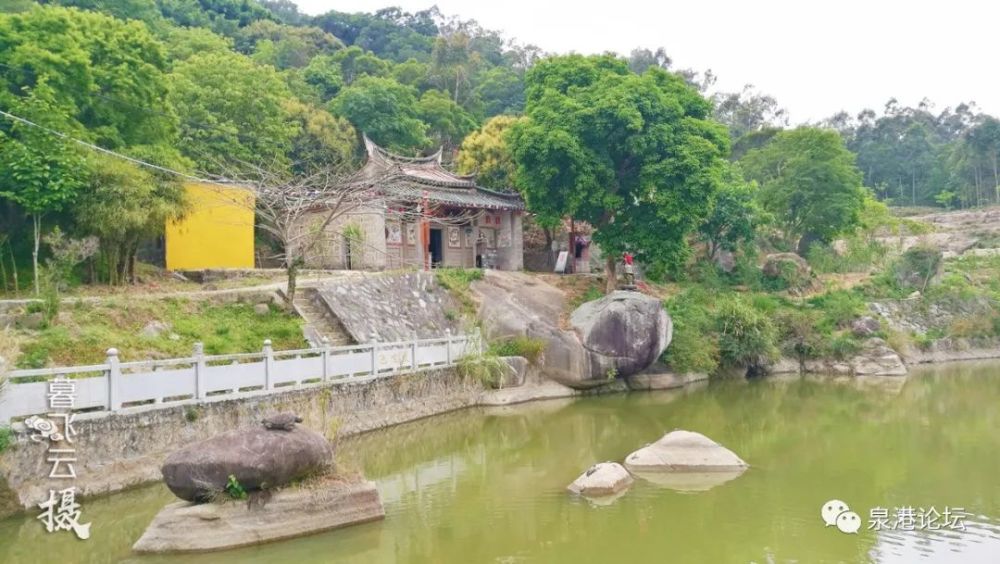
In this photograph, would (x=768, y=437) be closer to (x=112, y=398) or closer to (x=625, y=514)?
(x=625, y=514)

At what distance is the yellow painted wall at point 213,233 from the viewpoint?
2203 cm

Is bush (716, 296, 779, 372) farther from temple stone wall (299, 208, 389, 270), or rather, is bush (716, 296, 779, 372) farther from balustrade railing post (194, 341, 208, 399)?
balustrade railing post (194, 341, 208, 399)

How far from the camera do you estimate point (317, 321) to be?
18.1 meters

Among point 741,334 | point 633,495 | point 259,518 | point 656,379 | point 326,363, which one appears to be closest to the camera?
point 259,518

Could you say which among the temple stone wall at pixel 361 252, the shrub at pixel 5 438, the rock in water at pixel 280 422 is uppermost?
the temple stone wall at pixel 361 252

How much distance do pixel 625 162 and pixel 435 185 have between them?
23.5 ft

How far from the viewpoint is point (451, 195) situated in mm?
28875

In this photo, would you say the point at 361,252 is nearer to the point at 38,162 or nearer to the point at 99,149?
the point at 99,149

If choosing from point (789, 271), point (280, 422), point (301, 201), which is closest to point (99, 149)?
point (301, 201)

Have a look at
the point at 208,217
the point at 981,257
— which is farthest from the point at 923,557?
the point at 981,257

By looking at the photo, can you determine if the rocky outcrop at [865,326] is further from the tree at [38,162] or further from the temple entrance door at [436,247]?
the tree at [38,162]

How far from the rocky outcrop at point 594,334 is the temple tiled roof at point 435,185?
19.3 ft

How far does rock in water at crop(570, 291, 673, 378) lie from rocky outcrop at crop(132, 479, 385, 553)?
490 inches

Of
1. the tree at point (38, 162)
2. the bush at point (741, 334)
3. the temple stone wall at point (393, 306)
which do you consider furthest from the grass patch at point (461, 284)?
the tree at point (38, 162)
